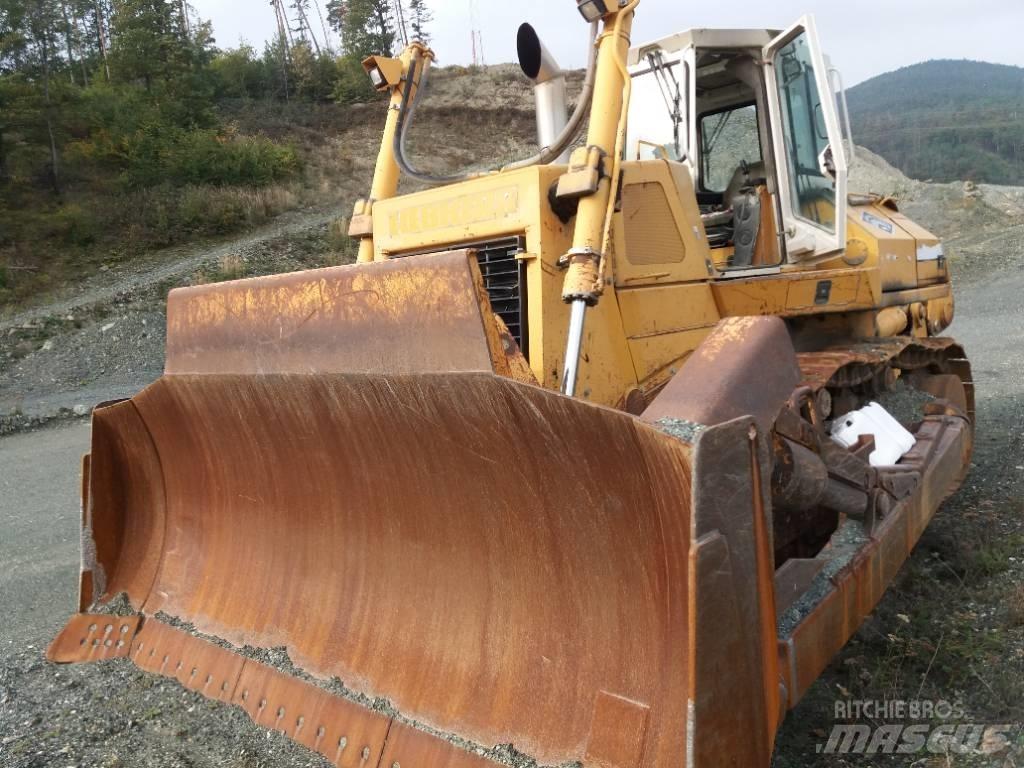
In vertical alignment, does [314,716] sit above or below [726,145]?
below

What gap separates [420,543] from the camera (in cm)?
322

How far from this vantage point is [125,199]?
824 inches

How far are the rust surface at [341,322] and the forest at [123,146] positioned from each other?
14.5m

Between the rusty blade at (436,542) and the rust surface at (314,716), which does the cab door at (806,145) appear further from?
the rust surface at (314,716)

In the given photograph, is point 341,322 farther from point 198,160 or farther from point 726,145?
point 198,160

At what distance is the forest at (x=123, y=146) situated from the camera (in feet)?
63.3

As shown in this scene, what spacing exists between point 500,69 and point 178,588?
36.9 m

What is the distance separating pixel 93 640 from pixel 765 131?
14.5 ft

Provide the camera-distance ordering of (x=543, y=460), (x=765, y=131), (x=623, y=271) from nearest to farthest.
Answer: (x=543, y=460), (x=623, y=271), (x=765, y=131)

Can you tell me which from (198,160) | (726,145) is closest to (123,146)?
(198,160)

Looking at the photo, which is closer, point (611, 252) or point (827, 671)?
point (827, 671)

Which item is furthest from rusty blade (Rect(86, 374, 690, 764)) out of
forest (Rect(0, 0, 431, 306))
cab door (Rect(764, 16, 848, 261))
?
forest (Rect(0, 0, 431, 306))

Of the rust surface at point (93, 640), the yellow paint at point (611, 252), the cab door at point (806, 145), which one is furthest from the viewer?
the cab door at point (806, 145)

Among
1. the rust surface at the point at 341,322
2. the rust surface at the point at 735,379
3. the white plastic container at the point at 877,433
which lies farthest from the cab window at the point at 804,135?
the rust surface at the point at 341,322
